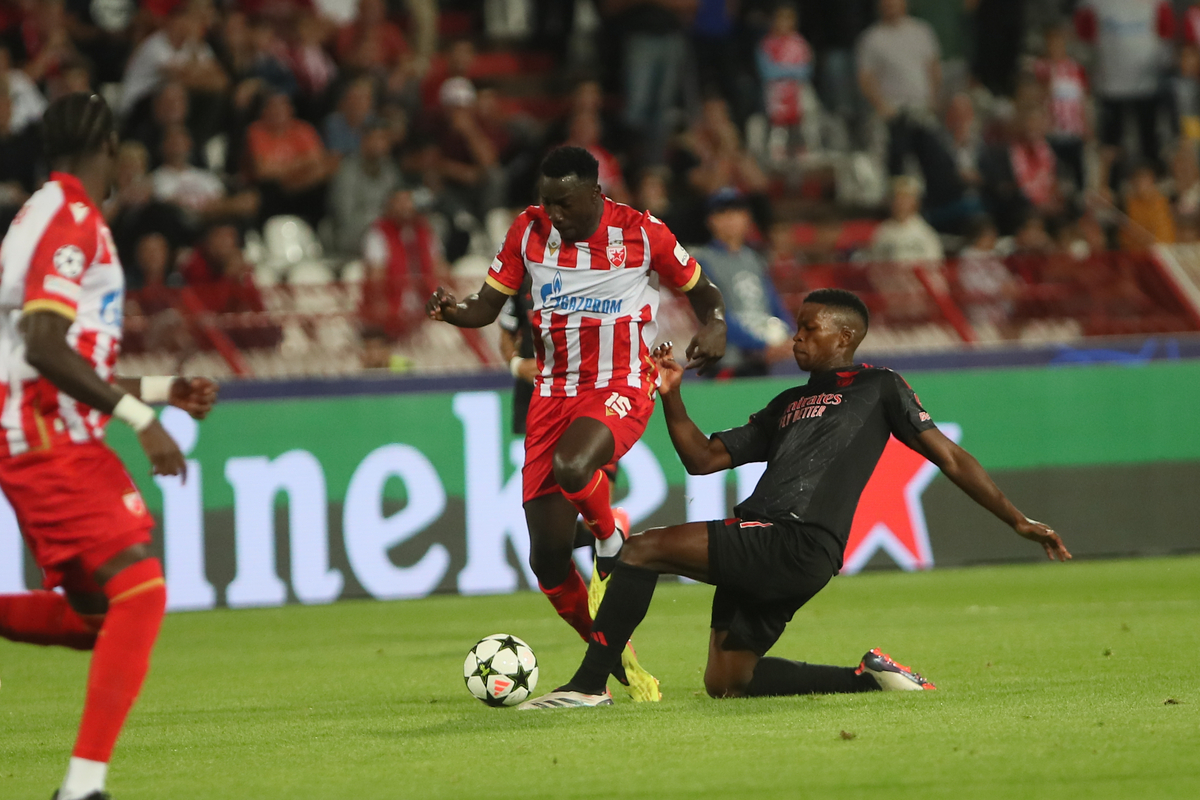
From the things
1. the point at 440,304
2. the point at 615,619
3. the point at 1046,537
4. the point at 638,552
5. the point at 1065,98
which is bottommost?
the point at 615,619

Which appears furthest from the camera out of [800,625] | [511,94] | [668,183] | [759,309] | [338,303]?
[511,94]

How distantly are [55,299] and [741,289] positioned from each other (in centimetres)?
796

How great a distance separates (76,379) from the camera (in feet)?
14.3

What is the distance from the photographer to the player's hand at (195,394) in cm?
469

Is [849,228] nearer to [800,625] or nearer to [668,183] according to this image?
[668,183]

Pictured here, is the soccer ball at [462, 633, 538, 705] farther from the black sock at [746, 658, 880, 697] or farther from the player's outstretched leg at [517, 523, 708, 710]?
the black sock at [746, 658, 880, 697]

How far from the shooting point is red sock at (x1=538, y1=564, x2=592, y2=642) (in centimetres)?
714

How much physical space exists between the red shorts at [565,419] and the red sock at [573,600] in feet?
1.31

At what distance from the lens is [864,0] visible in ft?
63.2

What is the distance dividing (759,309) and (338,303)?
3315 millimetres

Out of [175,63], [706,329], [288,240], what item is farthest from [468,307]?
[175,63]

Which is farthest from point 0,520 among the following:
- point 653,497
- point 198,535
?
point 653,497

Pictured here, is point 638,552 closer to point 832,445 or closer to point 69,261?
point 832,445

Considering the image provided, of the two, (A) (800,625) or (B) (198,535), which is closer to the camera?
(A) (800,625)
